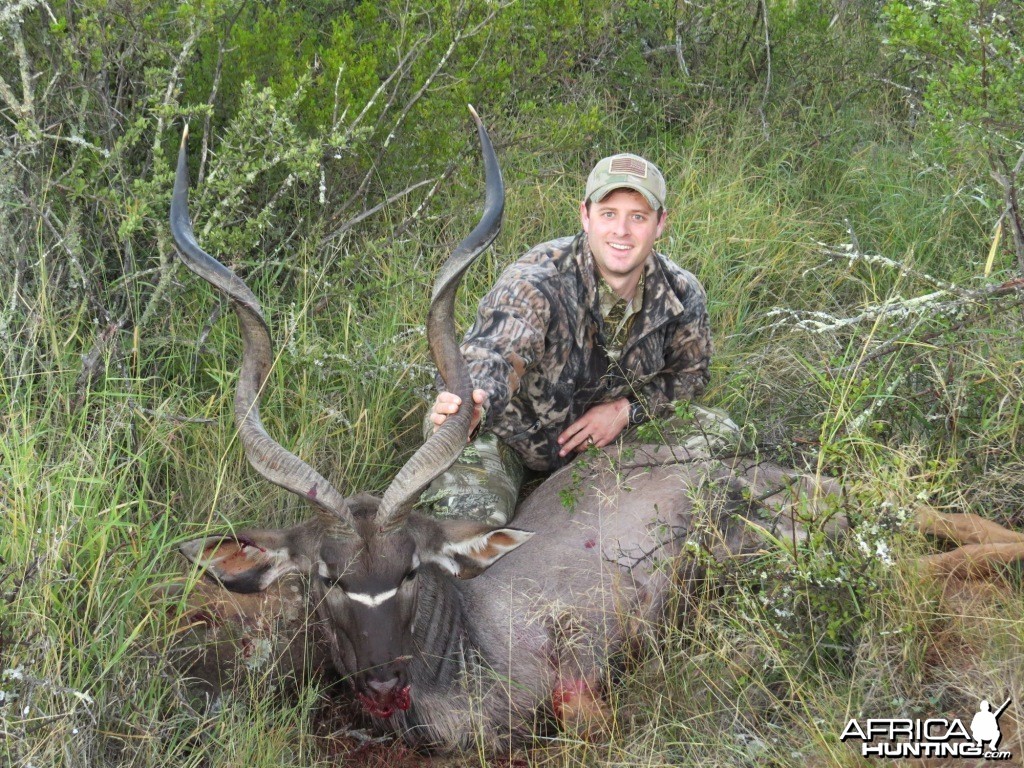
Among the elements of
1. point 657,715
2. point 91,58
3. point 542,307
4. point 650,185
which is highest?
point 91,58

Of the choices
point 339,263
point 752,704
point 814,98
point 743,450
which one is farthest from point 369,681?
point 814,98

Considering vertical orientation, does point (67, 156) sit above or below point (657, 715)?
above

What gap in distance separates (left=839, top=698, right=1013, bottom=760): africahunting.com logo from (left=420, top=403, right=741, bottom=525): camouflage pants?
1.62 m

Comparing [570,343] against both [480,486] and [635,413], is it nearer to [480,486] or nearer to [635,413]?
[635,413]

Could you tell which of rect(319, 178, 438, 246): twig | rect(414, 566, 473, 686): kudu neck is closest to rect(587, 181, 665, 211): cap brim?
rect(319, 178, 438, 246): twig

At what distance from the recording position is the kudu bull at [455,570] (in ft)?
12.3

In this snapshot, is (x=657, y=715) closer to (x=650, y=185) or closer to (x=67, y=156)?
(x=650, y=185)

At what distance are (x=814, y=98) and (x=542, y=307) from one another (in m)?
3.73

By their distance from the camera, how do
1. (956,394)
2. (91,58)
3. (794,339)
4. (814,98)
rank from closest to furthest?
(956,394), (91,58), (794,339), (814,98)

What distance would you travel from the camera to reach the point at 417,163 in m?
5.90

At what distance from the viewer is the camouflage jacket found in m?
4.75

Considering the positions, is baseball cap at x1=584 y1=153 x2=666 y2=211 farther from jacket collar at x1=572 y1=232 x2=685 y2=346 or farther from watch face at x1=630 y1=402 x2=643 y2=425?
watch face at x1=630 y1=402 x2=643 y2=425

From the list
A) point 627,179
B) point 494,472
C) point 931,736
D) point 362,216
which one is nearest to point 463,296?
point 362,216

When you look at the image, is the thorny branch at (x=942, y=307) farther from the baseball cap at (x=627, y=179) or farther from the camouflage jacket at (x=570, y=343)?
the baseball cap at (x=627, y=179)
